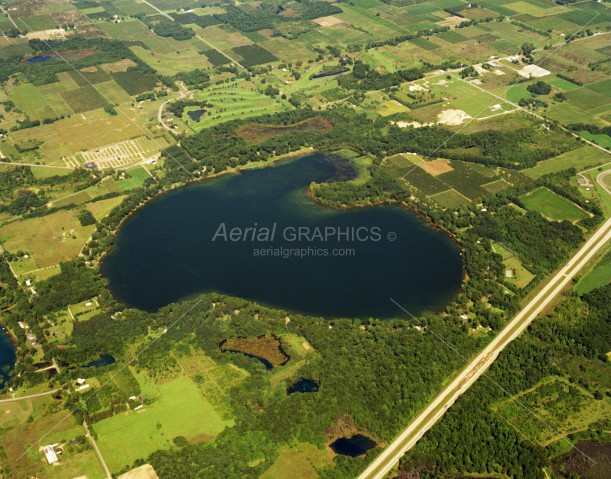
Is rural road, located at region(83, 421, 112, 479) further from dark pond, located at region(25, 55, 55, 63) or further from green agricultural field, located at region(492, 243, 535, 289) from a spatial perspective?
dark pond, located at region(25, 55, 55, 63)

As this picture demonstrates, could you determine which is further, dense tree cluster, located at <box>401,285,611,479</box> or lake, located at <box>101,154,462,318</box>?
lake, located at <box>101,154,462,318</box>

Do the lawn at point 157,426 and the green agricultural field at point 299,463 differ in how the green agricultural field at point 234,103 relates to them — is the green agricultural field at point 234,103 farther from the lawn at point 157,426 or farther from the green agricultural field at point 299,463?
the green agricultural field at point 299,463

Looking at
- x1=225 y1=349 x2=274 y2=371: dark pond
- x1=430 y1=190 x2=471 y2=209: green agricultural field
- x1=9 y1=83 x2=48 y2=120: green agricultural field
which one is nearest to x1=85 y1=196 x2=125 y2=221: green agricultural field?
x1=9 y1=83 x2=48 y2=120: green agricultural field

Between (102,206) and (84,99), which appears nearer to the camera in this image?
(102,206)

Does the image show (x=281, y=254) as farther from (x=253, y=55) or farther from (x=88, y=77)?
(x=253, y=55)

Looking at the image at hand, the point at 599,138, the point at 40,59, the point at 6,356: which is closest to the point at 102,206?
the point at 6,356

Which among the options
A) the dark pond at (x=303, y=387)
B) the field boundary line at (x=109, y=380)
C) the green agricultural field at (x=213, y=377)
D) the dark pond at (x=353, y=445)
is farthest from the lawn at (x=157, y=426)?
the dark pond at (x=353, y=445)

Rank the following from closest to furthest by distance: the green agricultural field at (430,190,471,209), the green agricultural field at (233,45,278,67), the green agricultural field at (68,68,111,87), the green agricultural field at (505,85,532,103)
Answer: the green agricultural field at (430,190,471,209), the green agricultural field at (505,85,532,103), the green agricultural field at (68,68,111,87), the green agricultural field at (233,45,278,67)
